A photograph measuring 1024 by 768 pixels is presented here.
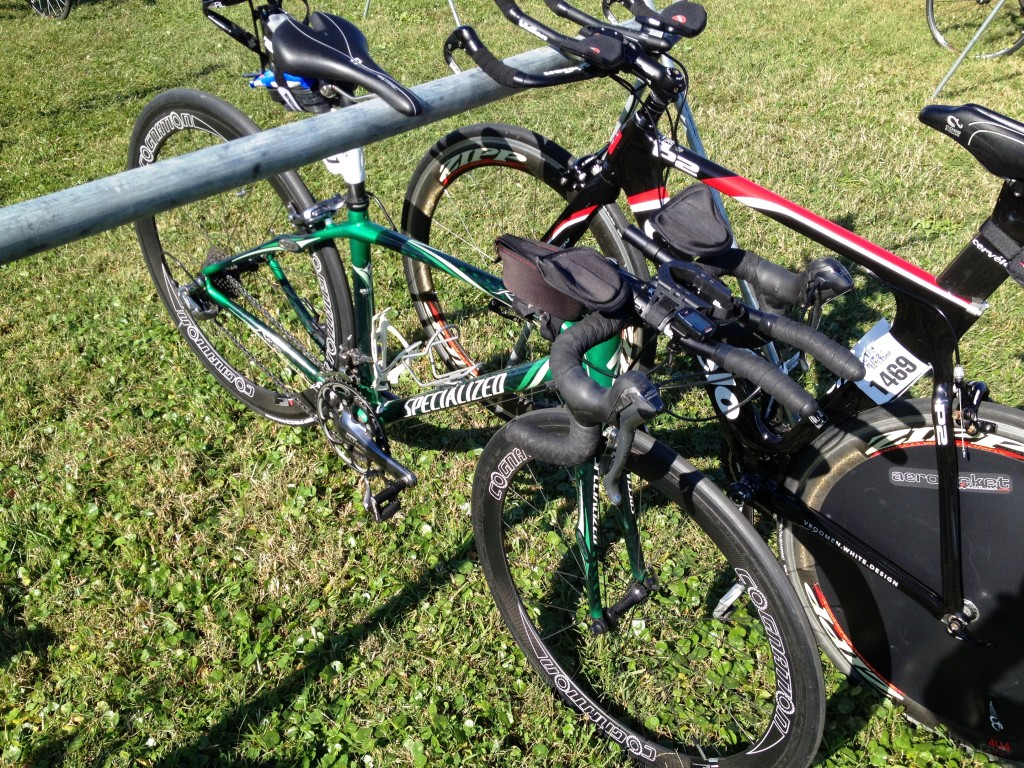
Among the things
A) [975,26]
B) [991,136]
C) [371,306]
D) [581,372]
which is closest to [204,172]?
[581,372]

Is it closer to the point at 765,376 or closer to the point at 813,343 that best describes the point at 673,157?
the point at 813,343

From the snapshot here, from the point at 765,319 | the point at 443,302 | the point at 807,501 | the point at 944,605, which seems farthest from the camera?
the point at 443,302

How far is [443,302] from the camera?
4.45m

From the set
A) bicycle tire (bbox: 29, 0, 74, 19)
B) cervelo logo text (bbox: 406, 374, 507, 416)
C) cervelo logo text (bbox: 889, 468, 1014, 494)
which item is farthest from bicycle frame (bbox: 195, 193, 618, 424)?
bicycle tire (bbox: 29, 0, 74, 19)

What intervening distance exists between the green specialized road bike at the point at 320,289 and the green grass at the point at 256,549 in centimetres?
34

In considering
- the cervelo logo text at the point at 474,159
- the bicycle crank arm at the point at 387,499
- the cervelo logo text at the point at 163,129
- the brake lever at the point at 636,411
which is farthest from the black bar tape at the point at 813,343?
the cervelo logo text at the point at 163,129

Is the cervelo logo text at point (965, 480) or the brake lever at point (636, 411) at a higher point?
the brake lever at point (636, 411)

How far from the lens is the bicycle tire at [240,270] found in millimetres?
3100

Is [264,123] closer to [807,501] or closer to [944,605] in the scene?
[807,501]

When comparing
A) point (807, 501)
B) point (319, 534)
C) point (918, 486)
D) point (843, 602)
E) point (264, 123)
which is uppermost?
point (918, 486)

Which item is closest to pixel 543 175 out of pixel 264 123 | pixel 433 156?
pixel 433 156

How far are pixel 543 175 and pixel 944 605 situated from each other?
2.00 metres

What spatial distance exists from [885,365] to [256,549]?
246 cm

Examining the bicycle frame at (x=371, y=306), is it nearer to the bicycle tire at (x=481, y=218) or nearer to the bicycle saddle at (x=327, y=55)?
the bicycle tire at (x=481, y=218)
